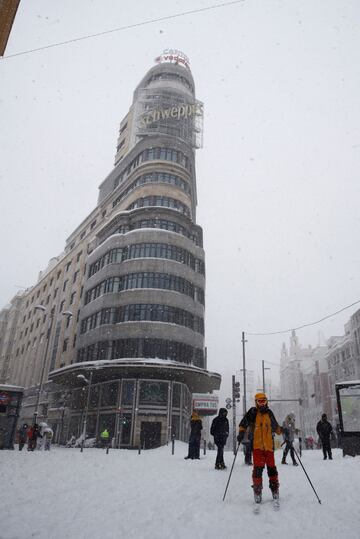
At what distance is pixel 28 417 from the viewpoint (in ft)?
168

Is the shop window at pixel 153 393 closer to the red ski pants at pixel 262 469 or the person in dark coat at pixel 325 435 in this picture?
the person in dark coat at pixel 325 435

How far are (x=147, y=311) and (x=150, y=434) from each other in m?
9.71

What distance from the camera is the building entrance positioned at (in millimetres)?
29938

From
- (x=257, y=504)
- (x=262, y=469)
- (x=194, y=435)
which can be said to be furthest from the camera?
(x=194, y=435)

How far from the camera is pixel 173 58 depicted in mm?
56188

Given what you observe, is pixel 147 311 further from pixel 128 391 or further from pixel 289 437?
pixel 289 437

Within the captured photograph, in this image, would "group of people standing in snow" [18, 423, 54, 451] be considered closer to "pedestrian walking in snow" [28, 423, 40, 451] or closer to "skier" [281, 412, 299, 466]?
"pedestrian walking in snow" [28, 423, 40, 451]

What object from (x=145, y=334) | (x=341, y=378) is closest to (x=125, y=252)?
(x=145, y=334)

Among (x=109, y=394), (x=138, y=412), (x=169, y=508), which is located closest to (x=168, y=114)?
(x=109, y=394)

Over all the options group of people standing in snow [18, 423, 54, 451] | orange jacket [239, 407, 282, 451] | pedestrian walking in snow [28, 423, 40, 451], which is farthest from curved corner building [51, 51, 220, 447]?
orange jacket [239, 407, 282, 451]

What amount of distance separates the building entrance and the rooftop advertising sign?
4877 cm

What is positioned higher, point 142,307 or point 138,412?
point 142,307

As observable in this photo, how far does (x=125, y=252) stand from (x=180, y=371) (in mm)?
12653

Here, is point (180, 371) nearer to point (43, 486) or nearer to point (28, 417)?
point (43, 486)
